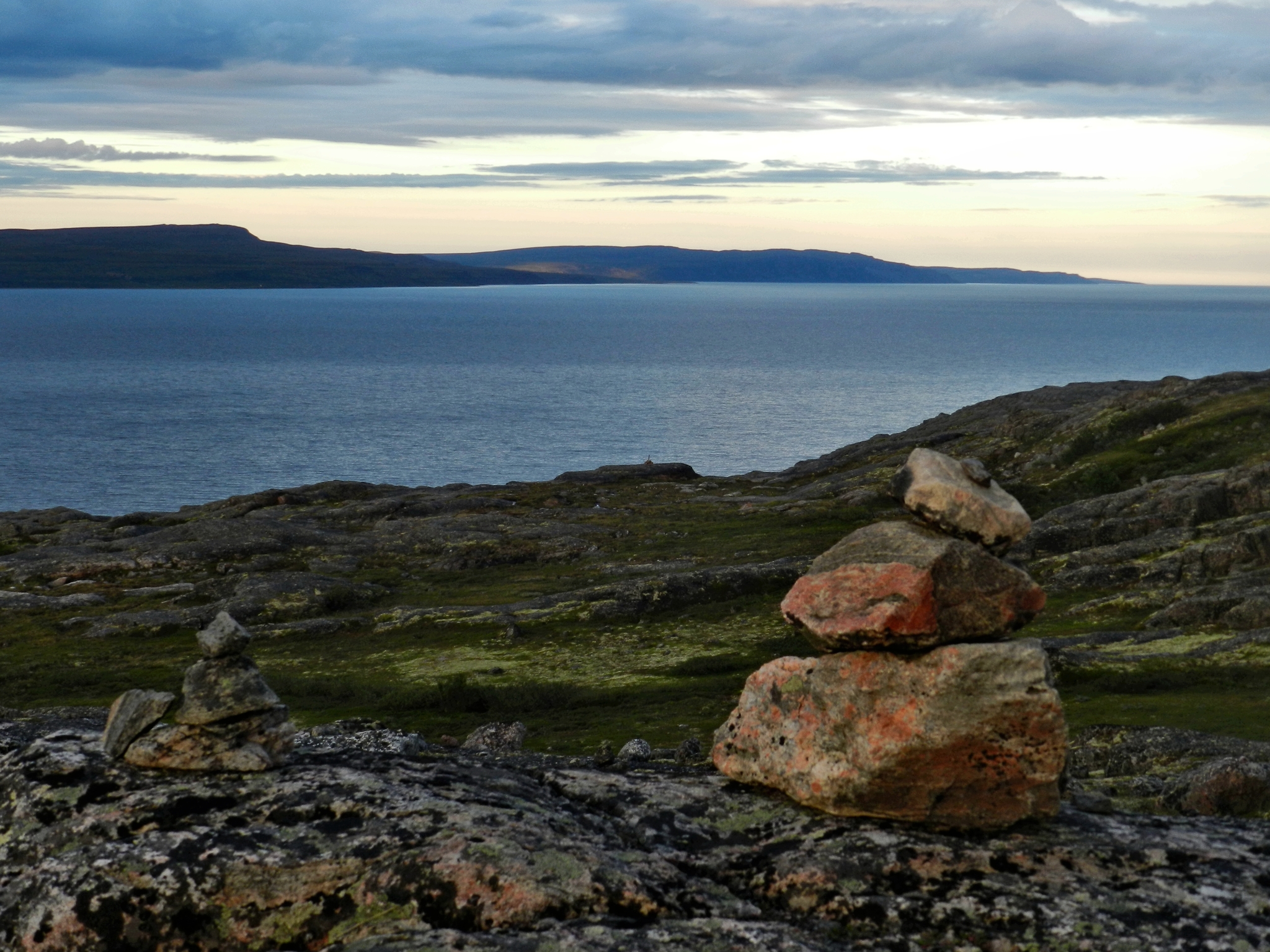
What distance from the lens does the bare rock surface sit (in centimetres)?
1373

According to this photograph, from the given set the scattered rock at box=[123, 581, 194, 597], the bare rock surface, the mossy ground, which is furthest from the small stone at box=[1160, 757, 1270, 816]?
the scattered rock at box=[123, 581, 194, 597]

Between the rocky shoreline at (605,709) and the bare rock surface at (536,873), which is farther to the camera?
the rocky shoreline at (605,709)

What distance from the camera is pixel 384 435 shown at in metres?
199

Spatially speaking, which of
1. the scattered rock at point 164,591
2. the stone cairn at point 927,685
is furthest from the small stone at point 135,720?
the scattered rock at point 164,591

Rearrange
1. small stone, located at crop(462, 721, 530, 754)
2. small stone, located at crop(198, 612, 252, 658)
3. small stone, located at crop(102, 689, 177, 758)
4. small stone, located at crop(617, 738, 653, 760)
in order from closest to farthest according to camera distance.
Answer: small stone, located at crop(102, 689, 177, 758)
small stone, located at crop(198, 612, 252, 658)
small stone, located at crop(617, 738, 653, 760)
small stone, located at crop(462, 721, 530, 754)

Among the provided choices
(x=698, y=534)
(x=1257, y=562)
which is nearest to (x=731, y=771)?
(x=1257, y=562)

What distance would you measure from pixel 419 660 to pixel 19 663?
25.4 m

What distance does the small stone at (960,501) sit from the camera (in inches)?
692

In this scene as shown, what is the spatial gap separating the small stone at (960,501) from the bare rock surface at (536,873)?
452 centimetres

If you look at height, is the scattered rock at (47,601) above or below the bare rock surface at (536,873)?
below

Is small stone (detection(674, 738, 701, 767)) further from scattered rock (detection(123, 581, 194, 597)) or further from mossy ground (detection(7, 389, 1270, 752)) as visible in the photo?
scattered rock (detection(123, 581, 194, 597))

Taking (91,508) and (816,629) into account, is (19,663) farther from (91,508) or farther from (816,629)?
(91,508)

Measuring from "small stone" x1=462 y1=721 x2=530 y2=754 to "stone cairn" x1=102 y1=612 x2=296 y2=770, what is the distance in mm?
23108

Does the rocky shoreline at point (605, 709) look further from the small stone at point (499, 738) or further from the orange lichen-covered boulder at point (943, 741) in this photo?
the small stone at point (499, 738)
